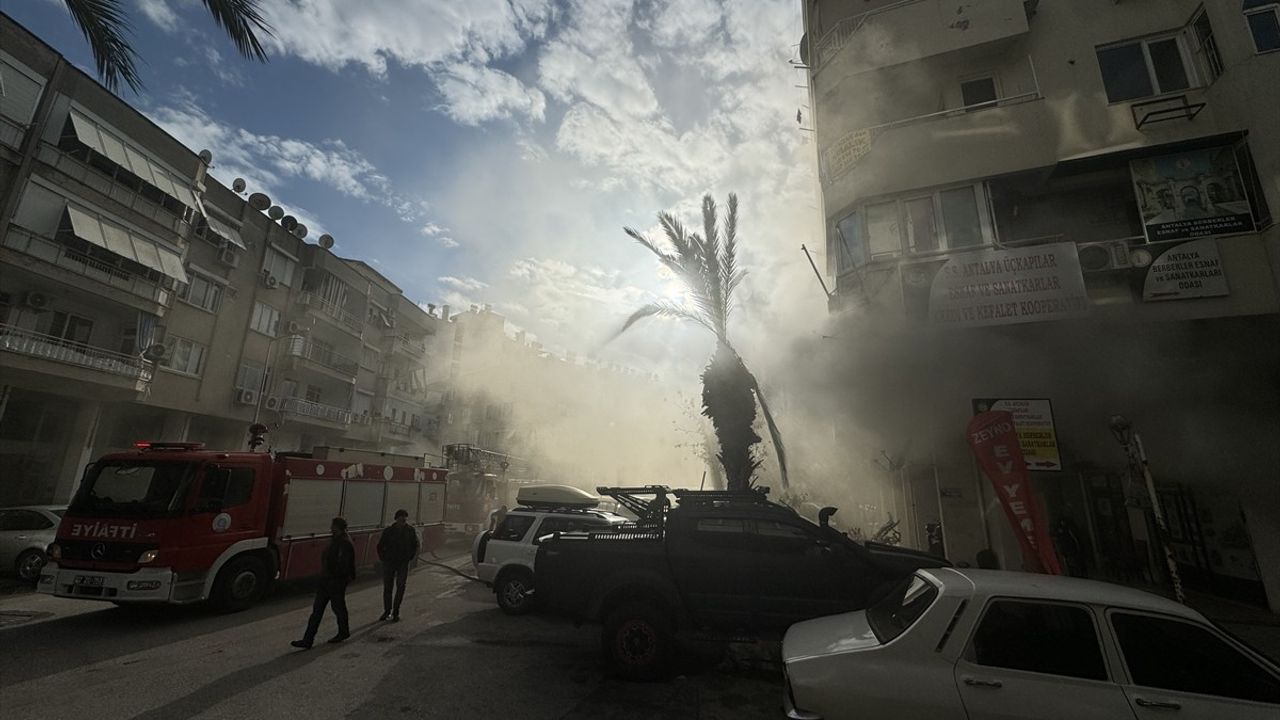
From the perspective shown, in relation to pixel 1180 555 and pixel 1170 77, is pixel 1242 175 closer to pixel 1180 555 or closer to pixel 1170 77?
pixel 1170 77

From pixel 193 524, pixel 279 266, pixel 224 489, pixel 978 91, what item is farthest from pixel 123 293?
pixel 978 91

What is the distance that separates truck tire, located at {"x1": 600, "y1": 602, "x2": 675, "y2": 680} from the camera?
5.32m

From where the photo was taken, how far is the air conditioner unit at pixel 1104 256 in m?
8.68

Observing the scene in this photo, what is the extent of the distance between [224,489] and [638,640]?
7282 mm

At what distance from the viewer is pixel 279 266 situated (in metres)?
22.9

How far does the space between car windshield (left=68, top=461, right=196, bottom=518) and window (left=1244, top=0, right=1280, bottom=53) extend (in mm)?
19117

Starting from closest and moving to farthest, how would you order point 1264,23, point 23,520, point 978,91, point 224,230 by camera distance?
point 1264,23 → point 23,520 → point 978,91 → point 224,230

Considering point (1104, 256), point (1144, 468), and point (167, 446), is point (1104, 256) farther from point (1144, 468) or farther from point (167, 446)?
point (167, 446)

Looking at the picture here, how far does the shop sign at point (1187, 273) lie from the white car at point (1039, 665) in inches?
323

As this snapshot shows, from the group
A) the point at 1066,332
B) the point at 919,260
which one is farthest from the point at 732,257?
the point at 1066,332

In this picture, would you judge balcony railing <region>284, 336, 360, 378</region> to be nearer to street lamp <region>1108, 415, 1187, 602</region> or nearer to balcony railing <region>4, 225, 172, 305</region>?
balcony railing <region>4, 225, 172, 305</region>

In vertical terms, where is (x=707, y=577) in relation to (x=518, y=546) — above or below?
above

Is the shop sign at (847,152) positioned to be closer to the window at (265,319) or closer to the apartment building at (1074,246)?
the apartment building at (1074,246)

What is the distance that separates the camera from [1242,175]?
8.59m
